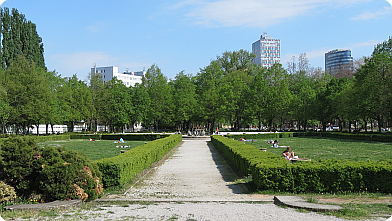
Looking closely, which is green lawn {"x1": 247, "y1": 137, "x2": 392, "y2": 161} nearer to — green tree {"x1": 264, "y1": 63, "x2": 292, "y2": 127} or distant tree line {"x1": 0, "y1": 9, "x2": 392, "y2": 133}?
distant tree line {"x1": 0, "y1": 9, "x2": 392, "y2": 133}

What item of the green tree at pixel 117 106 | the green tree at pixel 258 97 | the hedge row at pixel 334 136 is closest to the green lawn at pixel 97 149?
the hedge row at pixel 334 136

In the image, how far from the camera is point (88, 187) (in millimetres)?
8258

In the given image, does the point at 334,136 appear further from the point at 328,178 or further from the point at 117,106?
the point at 117,106

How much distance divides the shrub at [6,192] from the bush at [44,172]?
16cm

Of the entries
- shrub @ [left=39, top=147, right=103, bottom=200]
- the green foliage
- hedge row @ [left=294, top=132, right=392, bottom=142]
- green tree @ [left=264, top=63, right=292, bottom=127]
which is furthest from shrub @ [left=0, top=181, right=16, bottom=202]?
green tree @ [left=264, top=63, right=292, bottom=127]

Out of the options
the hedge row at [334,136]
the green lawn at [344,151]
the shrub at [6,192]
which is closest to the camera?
the shrub at [6,192]

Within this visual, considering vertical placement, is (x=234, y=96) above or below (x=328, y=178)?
above

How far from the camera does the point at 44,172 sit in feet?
26.3

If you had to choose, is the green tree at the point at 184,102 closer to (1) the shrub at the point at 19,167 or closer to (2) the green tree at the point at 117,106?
(2) the green tree at the point at 117,106

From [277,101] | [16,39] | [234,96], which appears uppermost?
[16,39]

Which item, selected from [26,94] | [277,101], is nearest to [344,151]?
[277,101]

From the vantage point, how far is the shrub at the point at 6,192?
7883 mm

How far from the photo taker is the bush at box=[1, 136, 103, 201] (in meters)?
7.98

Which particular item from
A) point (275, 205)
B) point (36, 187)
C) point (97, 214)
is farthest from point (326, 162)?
point (36, 187)
